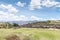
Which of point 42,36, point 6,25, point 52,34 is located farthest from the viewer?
point 6,25

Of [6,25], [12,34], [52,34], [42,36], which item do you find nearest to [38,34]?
[42,36]

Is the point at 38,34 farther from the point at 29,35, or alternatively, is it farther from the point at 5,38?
the point at 5,38

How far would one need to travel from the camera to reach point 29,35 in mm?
15859

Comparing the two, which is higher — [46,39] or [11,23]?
[11,23]

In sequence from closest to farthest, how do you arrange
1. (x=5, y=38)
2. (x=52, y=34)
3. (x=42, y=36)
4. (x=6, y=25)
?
(x=5, y=38), (x=42, y=36), (x=52, y=34), (x=6, y=25)

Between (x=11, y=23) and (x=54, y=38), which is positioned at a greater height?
(x=11, y=23)

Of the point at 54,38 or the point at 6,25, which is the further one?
the point at 6,25

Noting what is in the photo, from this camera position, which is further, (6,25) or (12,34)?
(6,25)

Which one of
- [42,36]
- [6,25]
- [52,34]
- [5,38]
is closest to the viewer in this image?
[5,38]

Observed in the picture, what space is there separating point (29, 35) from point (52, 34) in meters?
3.14

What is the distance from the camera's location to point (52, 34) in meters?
17.3

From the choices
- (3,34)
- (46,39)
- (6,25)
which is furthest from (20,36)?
(6,25)

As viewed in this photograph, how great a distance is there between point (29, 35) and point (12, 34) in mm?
1874

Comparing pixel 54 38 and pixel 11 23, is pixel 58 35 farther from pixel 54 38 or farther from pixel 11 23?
pixel 11 23
